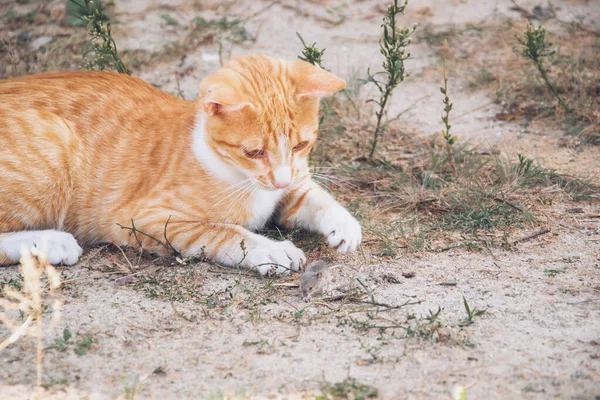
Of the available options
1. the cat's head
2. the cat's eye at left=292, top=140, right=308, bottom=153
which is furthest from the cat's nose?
the cat's eye at left=292, top=140, right=308, bottom=153

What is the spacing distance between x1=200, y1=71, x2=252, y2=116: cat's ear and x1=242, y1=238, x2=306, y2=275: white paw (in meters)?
0.60

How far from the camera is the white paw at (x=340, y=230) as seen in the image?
9.96 feet

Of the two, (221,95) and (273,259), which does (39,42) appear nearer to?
(221,95)

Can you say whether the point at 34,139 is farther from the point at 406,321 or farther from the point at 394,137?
the point at 394,137

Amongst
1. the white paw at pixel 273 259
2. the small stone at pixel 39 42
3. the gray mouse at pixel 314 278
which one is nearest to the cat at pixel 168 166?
the white paw at pixel 273 259

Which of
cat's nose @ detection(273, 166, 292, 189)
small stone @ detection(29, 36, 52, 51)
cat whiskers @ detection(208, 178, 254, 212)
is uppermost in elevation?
small stone @ detection(29, 36, 52, 51)

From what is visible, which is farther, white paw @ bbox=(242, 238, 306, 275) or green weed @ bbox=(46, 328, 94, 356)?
white paw @ bbox=(242, 238, 306, 275)

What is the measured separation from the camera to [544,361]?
2184 mm

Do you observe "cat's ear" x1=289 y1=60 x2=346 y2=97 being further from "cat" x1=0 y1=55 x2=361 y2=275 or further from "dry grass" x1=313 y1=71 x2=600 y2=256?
"dry grass" x1=313 y1=71 x2=600 y2=256

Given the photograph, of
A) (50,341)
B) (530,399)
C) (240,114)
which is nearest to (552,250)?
(530,399)

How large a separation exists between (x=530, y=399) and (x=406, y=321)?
0.58 m

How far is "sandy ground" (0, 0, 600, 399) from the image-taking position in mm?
2125

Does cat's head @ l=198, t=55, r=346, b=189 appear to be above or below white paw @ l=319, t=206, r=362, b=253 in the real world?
above

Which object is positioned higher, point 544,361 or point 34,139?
point 34,139
